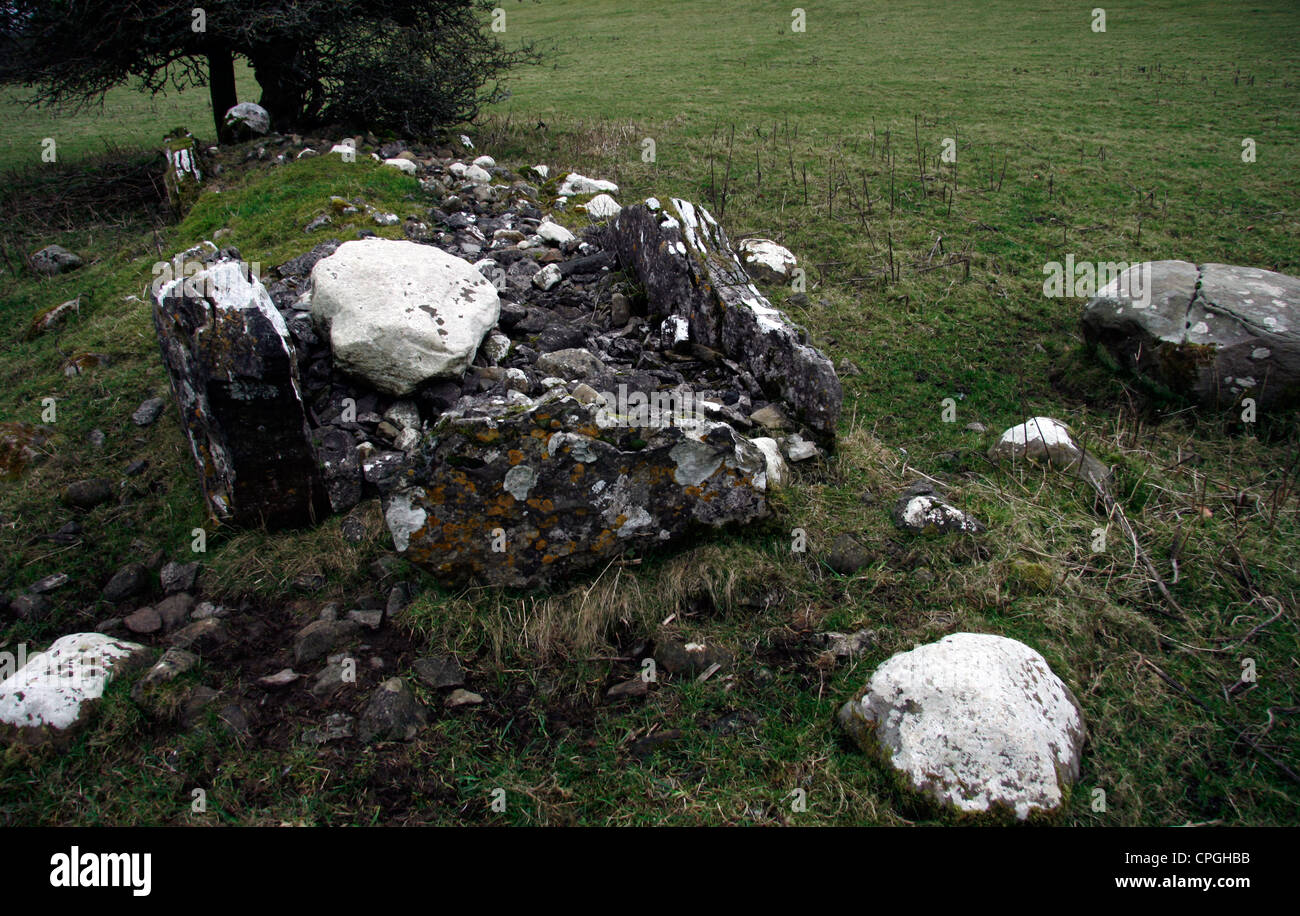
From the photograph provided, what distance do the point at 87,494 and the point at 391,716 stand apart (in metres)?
3.61

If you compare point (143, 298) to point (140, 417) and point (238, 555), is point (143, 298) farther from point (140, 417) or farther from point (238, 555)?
point (238, 555)

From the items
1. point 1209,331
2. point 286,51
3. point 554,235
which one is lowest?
point 1209,331

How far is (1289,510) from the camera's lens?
17.0ft

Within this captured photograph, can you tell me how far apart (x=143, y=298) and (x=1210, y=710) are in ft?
33.6

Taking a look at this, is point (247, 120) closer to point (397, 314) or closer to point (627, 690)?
point (397, 314)

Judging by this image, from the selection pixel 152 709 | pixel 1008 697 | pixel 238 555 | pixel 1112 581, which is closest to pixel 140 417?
pixel 238 555

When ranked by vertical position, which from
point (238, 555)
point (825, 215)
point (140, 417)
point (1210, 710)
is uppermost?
point (825, 215)

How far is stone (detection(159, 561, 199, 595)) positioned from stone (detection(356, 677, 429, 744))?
182cm

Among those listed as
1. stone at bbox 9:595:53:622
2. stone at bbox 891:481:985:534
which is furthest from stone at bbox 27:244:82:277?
stone at bbox 891:481:985:534

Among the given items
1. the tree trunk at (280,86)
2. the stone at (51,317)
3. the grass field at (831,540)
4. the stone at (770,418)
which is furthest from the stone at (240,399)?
the tree trunk at (280,86)

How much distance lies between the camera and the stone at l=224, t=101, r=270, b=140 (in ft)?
40.7

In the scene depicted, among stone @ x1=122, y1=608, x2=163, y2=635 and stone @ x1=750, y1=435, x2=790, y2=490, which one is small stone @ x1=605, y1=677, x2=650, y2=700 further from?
stone @ x1=122, y1=608, x2=163, y2=635

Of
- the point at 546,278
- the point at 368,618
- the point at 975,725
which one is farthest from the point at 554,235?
the point at 975,725

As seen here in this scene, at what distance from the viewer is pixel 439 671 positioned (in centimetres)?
404
